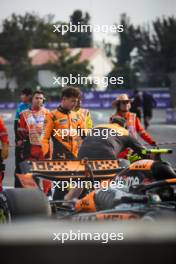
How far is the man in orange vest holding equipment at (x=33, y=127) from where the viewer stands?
504cm

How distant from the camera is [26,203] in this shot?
10.7 ft

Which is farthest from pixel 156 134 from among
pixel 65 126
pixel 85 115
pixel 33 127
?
pixel 65 126

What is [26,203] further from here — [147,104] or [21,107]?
[147,104]

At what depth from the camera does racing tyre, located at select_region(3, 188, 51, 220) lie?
125 inches

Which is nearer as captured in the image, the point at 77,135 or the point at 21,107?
the point at 77,135

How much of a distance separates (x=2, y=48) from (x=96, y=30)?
136 centimetres

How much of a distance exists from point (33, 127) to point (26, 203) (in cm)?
228

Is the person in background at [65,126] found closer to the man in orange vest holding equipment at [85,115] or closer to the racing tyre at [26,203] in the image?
the man in orange vest holding equipment at [85,115]

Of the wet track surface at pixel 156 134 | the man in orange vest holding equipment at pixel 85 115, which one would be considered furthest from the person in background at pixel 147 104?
the man in orange vest holding equipment at pixel 85 115

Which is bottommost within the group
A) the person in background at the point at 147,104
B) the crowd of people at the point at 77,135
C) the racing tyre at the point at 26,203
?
the racing tyre at the point at 26,203

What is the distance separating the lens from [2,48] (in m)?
4.88

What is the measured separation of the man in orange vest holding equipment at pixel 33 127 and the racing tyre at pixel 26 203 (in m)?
1.36

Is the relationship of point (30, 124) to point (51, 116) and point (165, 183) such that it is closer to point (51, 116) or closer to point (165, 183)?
point (51, 116)

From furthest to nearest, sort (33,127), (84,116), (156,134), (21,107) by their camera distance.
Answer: (21,107)
(156,134)
(33,127)
(84,116)
